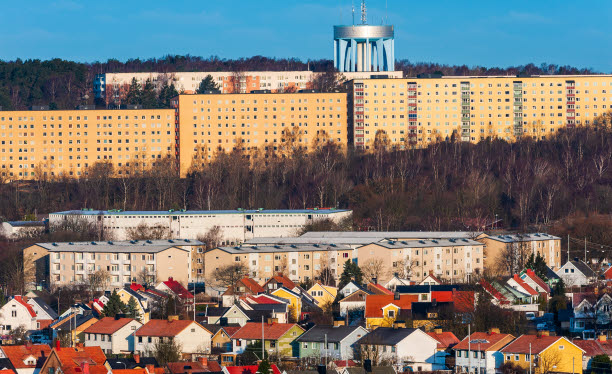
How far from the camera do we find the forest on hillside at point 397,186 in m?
66.0

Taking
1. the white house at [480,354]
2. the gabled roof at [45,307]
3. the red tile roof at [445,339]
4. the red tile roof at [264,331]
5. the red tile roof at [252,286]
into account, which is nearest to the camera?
the white house at [480,354]

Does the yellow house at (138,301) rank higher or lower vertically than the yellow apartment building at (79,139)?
lower

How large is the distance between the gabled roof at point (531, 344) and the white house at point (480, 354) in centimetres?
30

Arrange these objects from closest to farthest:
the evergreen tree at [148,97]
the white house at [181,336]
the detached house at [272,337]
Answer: the detached house at [272,337]
the white house at [181,336]
the evergreen tree at [148,97]

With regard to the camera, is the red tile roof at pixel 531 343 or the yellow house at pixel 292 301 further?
the yellow house at pixel 292 301

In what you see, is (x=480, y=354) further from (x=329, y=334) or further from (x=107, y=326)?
(x=107, y=326)

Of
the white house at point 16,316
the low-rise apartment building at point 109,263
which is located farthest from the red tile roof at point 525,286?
the white house at point 16,316

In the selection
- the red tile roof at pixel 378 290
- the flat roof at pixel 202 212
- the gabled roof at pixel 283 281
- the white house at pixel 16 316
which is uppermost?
the flat roof at pixel 202 212

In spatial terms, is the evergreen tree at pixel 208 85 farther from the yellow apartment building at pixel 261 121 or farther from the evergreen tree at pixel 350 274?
the evergreen tree at pixel 350 274

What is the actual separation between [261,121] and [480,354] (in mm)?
50558

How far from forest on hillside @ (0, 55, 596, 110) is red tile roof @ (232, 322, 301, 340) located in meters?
55.3

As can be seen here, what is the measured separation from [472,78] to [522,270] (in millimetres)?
31357

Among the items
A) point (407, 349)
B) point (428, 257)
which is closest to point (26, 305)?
point (407, 349)

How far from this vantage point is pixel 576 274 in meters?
52.0
